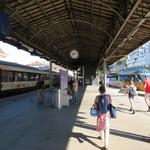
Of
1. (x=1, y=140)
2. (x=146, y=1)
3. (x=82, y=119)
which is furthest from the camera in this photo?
(x=82, y=119)

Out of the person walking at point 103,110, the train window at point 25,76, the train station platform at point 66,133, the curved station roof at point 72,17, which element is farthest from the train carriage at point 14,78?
the person walking at point 103,110

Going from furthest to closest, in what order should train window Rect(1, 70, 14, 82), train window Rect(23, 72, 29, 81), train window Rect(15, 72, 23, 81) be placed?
1. train window Rect(23, 72, 29, 81)
2. train window Rect(15, 72, 23, 81)
3. train window Rect(1, 70, 14, 82)

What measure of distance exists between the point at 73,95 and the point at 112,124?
9044 mm

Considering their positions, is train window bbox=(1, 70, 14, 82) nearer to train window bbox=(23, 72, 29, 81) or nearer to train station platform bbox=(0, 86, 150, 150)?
train window bbox=(23, 72, 29, 81)

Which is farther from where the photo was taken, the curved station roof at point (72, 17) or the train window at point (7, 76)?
the train window at point (7, 76)

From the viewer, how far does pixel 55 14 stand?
1648cm

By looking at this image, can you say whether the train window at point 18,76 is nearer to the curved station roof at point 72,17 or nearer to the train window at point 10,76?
the train window at point 10,76

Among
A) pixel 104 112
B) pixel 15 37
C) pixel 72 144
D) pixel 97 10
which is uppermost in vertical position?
pixel 97 10

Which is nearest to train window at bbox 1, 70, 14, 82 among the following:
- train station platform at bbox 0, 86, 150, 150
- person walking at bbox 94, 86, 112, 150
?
train station platform at bbox 0, 86, 150, 150

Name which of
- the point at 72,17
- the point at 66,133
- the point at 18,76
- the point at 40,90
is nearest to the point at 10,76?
the point at 18,76

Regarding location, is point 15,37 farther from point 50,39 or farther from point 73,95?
point 50,39

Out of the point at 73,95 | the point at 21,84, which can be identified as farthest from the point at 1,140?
the point at 21,84

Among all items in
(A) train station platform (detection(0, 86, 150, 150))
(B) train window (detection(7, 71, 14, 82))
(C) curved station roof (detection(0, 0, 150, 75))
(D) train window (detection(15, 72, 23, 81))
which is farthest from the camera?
(D) train window (detection(15, 72, 23, 81))

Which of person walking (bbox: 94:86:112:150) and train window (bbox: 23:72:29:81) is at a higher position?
train window (bbox: 23:72:29:81)
